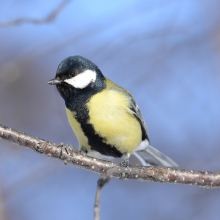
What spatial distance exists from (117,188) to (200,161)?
3.13 feet

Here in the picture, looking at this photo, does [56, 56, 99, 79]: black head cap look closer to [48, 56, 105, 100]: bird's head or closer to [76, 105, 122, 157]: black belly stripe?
[48, 56, 105, 100]: bird's head

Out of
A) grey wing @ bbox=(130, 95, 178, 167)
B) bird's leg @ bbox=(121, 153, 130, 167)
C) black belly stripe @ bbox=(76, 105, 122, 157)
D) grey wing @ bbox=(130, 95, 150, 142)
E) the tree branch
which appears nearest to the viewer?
the tree branch

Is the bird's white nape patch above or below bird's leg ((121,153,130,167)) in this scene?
above

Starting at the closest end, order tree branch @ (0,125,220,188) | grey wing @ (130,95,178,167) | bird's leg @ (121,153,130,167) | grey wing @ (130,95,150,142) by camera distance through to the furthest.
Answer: tree branch @ (0,125,220,188) < bird's leg @ (121,153,130,167) < grey wing @ (130,95,150,142) < grey wing @ (130,95,178,167)

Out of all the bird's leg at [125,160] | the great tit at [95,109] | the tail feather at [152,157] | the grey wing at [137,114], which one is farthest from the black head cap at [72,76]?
the tail feather at [152,157]

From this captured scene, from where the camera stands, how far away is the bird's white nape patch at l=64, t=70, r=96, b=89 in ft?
7.64

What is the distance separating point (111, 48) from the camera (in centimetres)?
380

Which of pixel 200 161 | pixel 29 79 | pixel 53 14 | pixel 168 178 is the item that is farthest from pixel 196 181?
pixel 29 79

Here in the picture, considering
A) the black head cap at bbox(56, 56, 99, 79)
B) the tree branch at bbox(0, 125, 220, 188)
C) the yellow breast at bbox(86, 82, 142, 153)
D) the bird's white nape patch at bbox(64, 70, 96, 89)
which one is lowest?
the tree branch at bbox(0, 125, 220, 188)

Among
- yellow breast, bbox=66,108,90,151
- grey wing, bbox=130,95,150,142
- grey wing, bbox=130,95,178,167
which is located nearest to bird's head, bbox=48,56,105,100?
yellow breast, bbox=66,108,90,151

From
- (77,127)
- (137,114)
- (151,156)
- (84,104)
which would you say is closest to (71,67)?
(84,104)

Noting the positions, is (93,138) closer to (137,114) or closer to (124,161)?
(124,161)

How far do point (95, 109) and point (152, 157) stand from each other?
86 cm

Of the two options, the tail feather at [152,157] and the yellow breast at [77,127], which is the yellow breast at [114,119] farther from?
the tail feather at [152,157]
